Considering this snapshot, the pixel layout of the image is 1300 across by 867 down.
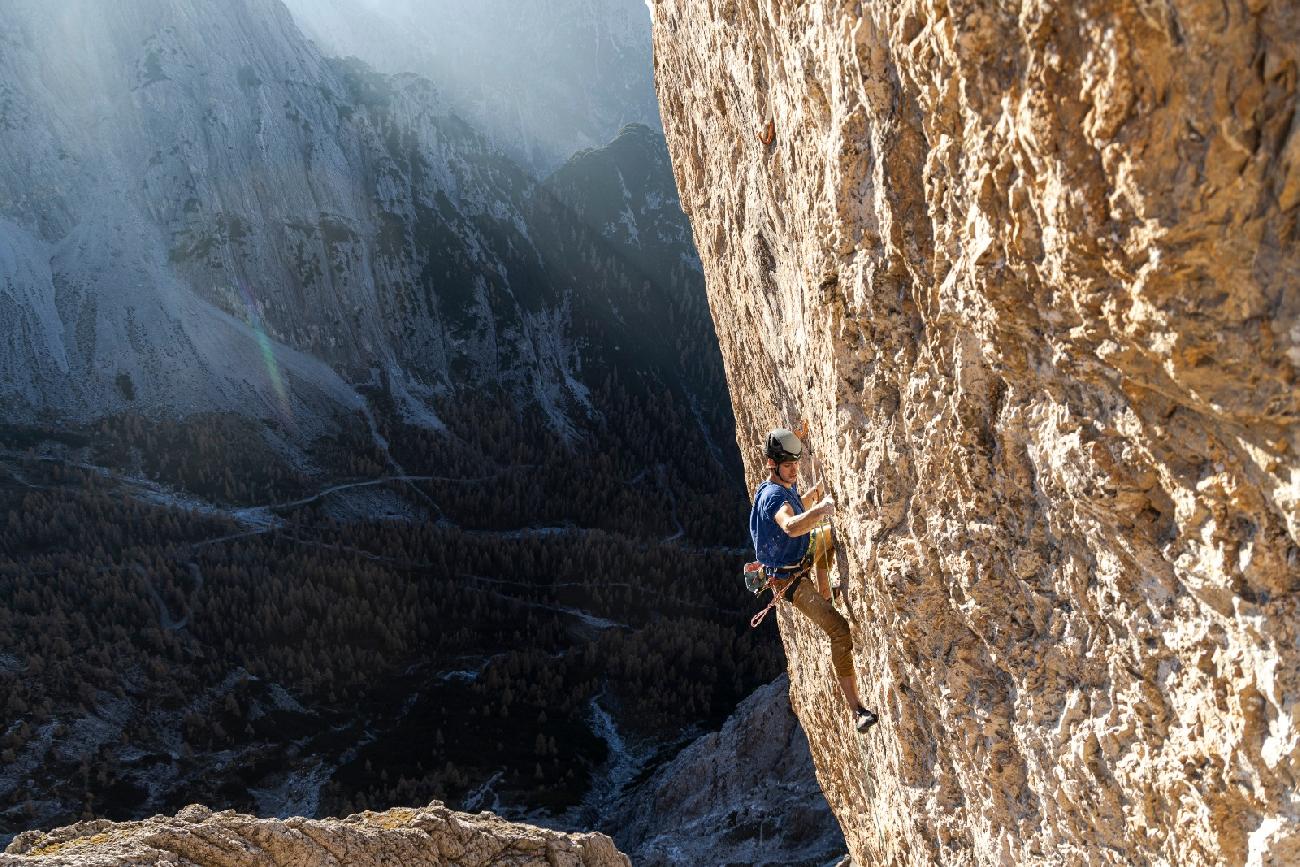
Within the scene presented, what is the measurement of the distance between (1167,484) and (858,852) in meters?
8.31

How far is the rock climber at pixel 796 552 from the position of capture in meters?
6.74

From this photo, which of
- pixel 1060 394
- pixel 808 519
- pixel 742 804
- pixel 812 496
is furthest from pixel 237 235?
pixel 1060 394

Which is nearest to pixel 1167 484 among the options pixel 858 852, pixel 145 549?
pixel 858 852

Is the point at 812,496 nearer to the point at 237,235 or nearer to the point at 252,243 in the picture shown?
the point at 252,243

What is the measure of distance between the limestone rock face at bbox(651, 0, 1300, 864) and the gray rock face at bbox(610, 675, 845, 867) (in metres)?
12.5

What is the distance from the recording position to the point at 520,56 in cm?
7162

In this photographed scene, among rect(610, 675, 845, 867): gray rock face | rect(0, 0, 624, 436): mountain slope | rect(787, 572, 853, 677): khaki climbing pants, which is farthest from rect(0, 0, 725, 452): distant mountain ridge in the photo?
rect(787, 572, 853, 677): khaki climbing pants

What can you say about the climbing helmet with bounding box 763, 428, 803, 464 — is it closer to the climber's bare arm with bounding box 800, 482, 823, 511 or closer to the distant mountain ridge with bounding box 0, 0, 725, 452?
the climber's bare arm with bounding box 800, 482, 823, 511

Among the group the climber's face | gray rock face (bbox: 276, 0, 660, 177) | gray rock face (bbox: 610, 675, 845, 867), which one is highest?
gray rock face (bbox: 276, 0, 660, 177)

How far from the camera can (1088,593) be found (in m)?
3.89

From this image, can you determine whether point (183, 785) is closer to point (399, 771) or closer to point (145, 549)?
point (399, 771)

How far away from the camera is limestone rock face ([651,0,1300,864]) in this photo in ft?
8.90

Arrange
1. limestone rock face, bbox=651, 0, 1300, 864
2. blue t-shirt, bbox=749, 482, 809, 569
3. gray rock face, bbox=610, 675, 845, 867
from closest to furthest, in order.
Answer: limestone rock face, bbox=651, 0, 1300, 864
blue t-shirt, bbox=749, 482, 809, 569
gray rock face, bbox=610, 675, 845, 867

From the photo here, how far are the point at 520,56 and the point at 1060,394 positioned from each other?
7641 centimetres
